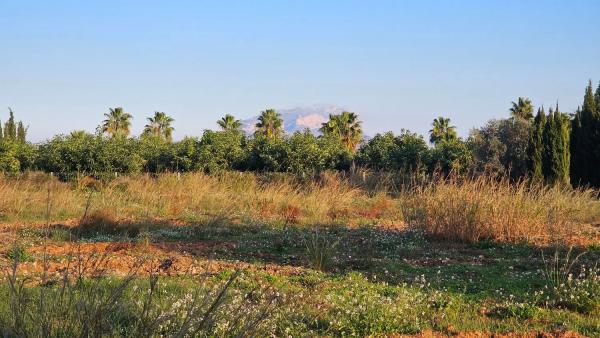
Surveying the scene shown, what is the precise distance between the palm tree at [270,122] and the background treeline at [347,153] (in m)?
17.5

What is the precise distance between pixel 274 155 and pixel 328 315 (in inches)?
1234

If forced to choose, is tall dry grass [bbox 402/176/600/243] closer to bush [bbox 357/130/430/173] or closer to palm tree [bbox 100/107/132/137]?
bush [bbox 357/130/430/173]

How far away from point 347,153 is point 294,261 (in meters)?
29.8

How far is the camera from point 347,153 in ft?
127

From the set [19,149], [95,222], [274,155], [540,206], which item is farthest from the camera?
[19,149]

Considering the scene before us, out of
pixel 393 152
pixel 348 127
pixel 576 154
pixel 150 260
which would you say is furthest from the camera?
pixel 348 127

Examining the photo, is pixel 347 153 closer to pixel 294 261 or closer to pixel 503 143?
pixel 503 143

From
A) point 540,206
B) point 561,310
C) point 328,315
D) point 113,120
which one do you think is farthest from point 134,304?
point 113,120

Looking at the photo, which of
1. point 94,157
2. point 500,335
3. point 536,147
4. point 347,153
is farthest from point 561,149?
point 500,335

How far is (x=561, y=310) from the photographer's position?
20.4ft

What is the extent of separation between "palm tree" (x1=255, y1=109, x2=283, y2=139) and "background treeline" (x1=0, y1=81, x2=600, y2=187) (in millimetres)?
17459

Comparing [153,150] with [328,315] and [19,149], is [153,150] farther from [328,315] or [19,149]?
[328,315]

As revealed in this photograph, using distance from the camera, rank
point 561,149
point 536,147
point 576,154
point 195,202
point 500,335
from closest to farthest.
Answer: point 500,335 → point 195,202 → point 561,149 → point 536,147 → point 576,154

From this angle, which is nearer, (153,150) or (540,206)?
(540,206)
